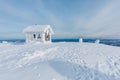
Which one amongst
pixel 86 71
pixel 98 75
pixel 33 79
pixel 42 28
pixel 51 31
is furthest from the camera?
pixel 51 31

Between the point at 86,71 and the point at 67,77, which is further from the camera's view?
the point at 86,71

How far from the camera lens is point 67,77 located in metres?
5.29

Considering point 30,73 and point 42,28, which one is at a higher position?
point 42,28

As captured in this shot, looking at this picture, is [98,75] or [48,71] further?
[48,71]

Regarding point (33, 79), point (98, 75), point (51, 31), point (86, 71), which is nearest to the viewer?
point (33, 79)

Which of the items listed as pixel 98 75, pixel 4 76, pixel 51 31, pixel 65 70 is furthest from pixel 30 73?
pixel 51 31

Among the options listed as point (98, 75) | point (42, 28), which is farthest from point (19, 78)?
point (42, 28)

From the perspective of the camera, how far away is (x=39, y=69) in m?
6.12

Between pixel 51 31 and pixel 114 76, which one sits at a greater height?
pixel 51 31

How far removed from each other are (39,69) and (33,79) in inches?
42.7

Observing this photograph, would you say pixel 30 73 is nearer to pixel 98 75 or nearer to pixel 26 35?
pixel 98 75

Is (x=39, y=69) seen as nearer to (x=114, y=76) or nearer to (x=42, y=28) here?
(x=114, y=76)

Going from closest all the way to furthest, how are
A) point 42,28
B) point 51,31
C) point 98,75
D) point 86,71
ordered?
point 98,75
point 86,71
point 42,28
point 51,31

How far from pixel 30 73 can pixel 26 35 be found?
1759 cm
